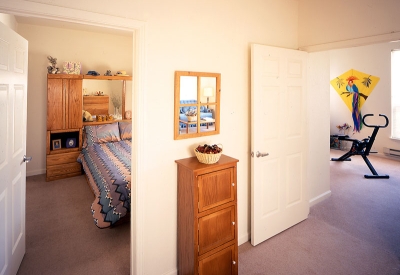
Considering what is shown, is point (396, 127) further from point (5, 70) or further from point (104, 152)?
point (5, 70)

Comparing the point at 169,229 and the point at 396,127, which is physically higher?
the point at 396,127

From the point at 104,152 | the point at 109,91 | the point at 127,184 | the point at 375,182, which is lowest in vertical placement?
the point at 375,182

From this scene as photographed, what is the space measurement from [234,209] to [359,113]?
6.37 meters

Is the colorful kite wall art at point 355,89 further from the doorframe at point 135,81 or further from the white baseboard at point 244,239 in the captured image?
the doorframe at point 135,81

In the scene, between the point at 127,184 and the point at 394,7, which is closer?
the point at 394,7

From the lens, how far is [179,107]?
6.93 ft

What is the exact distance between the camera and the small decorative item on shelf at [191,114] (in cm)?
219

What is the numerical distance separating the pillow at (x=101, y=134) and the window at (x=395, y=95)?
22.1ft

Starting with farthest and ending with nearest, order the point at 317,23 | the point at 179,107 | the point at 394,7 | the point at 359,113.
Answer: the point at 359,113, the point at 317,23, the point at 394,7, the point at 179,107

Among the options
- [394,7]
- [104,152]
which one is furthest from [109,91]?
[394,7]

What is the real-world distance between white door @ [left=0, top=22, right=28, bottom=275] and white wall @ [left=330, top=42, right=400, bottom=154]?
742 cm

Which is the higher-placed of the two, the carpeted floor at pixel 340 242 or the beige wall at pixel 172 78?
the beige wall at pixel 172 78

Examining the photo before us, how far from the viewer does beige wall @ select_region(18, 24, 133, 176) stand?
4824mm

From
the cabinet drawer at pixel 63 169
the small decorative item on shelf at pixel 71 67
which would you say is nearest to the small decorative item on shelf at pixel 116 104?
the small decorative item on shelf at pixel 71 67
